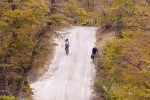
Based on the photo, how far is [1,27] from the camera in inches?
589

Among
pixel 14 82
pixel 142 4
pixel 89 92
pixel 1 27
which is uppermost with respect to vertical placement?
pixel 142 4

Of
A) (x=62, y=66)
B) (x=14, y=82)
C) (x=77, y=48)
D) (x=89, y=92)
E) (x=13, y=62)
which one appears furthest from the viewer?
(x=77, y=48)

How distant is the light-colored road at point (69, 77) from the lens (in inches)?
865

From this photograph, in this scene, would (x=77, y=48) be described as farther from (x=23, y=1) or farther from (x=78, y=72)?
(x=23, y=1)

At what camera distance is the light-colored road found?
21969mm

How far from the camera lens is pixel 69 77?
84.5ft

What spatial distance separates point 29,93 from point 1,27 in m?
6.93

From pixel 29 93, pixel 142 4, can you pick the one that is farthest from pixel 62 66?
pixel 142 4

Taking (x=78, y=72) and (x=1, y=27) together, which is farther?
(x=78, y=72)

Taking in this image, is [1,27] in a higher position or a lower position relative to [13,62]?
higher

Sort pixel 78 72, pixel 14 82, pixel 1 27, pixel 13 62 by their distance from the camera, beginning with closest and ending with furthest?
1. pixel 1 27
2. pixel 13 62
3. pixel 14 82
4. pixel 78 72

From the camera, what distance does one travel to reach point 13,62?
1612 cm

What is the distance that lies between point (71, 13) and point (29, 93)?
7315 mm

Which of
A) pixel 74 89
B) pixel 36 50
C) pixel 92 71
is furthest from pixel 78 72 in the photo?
pixel 36 50
